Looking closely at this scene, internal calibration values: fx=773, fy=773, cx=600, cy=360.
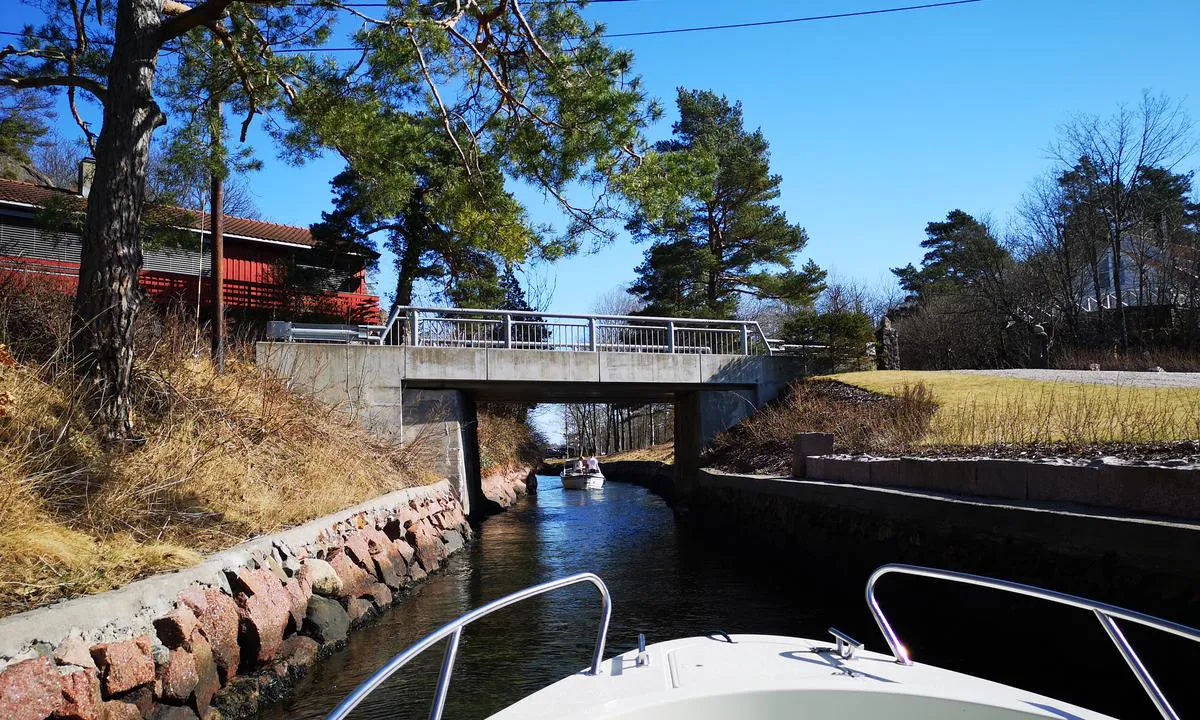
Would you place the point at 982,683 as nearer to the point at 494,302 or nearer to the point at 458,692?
the point at 458,692

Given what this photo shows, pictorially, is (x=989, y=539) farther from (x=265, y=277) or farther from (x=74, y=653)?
(x=265, y=277)

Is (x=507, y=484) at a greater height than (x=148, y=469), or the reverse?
(x=148, y=469)

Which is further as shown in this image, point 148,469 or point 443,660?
point 148,469

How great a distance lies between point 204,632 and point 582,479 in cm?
2679

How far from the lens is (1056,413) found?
12.2m

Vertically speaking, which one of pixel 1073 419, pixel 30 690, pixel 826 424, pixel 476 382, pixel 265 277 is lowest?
pixel 30 690

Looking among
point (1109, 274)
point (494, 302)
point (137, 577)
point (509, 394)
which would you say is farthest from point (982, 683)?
point (1109, 274)

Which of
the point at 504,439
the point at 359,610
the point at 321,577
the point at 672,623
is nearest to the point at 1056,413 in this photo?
the point at 672,623

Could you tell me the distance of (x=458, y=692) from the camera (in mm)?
6785

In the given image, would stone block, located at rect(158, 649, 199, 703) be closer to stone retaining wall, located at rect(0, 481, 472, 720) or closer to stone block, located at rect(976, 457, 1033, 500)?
stone retaining wall, located at rect(0, 481, 472, 720)

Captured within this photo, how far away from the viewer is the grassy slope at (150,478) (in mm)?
5348

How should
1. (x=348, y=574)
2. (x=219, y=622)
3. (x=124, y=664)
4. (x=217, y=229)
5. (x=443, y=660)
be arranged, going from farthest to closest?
(x=217, y=229) → (x=348, y=574) → (x=219, y=622) → (x=124, y=664) → (x=443, y=660)

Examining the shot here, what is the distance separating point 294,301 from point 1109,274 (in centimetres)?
3357

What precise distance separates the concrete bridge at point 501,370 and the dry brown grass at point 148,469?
12.9 feet
